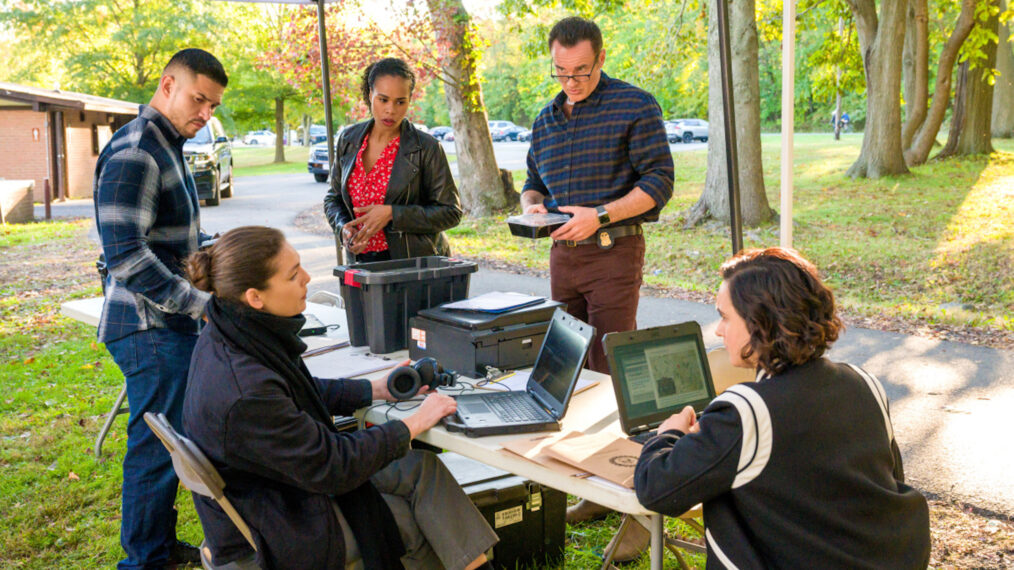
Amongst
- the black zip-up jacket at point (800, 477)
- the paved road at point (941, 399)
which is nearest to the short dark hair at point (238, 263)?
the black zip-up jacket at point (800, 477)

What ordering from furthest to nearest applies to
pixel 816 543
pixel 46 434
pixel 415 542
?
pixel 46 434, pixel 415 542, pixel 816 543

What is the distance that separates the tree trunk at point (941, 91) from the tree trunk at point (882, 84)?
56.6 inches

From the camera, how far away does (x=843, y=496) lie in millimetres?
1850

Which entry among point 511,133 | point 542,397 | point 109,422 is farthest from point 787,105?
point 511,133

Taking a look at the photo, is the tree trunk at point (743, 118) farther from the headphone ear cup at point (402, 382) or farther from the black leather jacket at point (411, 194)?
the headphone ear cup at point (402, 382)

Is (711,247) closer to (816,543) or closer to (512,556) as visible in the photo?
(512,556)

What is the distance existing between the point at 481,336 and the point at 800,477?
1502 mm

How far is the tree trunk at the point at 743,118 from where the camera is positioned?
1076 cm

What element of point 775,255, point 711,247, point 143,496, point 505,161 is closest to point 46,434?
point 143,496

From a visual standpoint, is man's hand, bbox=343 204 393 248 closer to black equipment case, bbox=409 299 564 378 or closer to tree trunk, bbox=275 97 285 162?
black equipment case, bbox=409 299 564 378

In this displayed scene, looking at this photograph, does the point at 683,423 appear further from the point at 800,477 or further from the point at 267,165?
the point at 267,165

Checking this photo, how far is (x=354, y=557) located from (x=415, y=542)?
0.75 feet

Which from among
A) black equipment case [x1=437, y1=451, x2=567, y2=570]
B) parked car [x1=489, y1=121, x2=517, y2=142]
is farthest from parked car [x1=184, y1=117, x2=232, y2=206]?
parked car [x1=489, y1=121, x2=517, y2=142]

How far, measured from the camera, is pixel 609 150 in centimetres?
351
